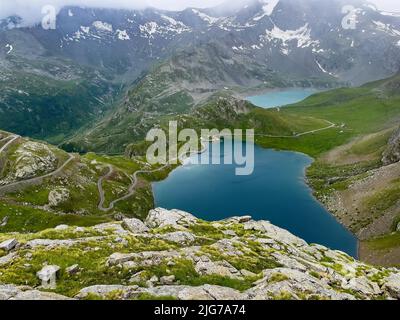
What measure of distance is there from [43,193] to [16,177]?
1241cm

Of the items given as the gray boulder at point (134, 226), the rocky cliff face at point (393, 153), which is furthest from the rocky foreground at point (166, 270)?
the rocky cliff face at point (393, 153)

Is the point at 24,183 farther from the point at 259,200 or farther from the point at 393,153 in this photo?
the point at 393,153

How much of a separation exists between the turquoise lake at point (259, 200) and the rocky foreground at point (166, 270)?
70237mm

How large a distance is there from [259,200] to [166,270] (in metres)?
119

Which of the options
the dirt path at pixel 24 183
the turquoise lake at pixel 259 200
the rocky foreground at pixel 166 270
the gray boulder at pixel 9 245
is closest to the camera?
the rocky foreground at pixel 166 270

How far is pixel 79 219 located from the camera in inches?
5118

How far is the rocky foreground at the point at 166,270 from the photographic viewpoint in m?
35.0

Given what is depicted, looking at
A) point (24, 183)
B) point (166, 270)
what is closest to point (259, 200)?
point (24, 183)

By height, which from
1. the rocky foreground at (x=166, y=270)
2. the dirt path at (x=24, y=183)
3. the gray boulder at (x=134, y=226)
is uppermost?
the rocky foreground at (x=166, y=270)

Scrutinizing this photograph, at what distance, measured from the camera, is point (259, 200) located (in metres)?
155

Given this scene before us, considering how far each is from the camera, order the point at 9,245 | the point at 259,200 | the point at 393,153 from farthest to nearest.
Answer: the point at 393,153 → the point at 259,200 → the point at 9,245

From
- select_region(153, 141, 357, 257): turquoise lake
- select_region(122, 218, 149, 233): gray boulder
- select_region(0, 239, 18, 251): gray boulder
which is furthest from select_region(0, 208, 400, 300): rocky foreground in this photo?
select_region(153, 141, 357, 257): turquoise lake

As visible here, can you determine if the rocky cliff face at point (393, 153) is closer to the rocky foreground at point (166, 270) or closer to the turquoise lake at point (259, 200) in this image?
the turquoise lake at point (259, 200)
